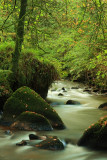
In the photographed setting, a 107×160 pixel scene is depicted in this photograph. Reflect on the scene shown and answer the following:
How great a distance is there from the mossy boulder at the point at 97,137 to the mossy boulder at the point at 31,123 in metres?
1.03

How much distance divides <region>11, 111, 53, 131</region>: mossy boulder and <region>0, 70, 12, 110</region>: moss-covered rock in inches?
74.8

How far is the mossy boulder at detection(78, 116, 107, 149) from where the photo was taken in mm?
3697

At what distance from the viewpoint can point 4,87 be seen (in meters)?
6.77

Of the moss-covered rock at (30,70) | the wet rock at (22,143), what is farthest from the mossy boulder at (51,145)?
the moss-covered rock at (30,70)

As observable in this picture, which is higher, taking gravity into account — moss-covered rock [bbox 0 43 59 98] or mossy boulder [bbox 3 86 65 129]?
moss-covered rock [bbox 0 43 59 98]

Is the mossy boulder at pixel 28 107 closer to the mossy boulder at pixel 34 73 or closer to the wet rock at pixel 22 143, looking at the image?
the wet rock at pixel 22 143

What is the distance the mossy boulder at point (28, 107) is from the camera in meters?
5.18

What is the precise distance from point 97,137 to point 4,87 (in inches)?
147

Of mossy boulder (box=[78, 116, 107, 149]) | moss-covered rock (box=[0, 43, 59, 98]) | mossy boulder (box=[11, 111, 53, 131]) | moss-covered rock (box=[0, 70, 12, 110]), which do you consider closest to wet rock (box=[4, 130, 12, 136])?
mossy boulder (box=[11, 111, 53, 131])

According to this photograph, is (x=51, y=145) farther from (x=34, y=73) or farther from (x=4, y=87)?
(x=34, y=73)

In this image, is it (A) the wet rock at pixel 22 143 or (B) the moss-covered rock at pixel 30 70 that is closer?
(A) the wet rock at pixel 22 143

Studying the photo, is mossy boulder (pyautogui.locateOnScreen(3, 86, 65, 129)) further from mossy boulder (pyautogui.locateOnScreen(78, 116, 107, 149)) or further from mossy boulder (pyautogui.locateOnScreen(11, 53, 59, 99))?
mossy boulder (pyautogui.locateOnScreen(11, 53, 59, 99))

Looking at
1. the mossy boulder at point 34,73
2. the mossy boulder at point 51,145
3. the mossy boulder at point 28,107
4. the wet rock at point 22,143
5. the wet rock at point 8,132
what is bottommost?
the wet rock at point 8,132

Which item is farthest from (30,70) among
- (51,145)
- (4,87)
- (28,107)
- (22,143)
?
(51,145)
